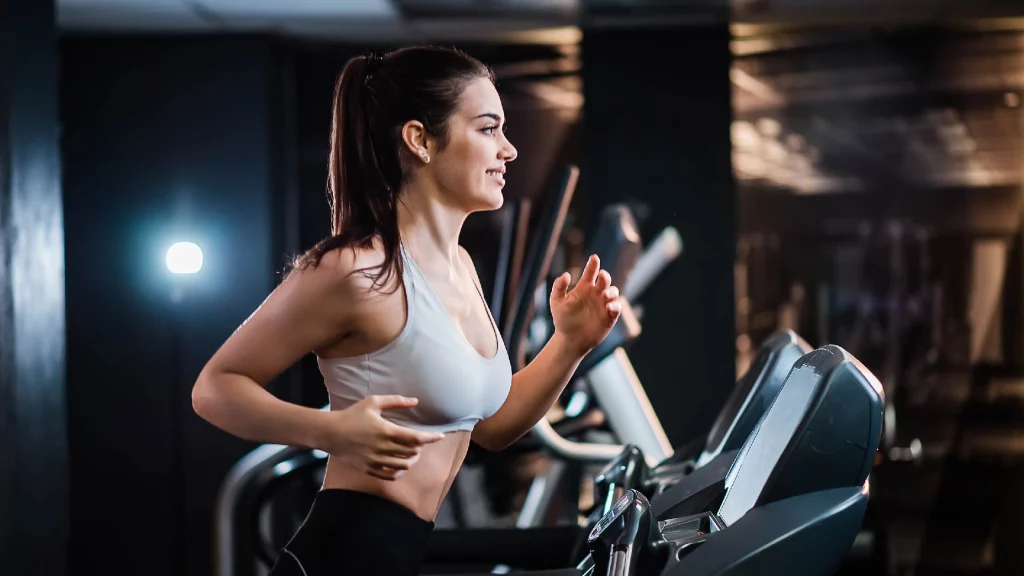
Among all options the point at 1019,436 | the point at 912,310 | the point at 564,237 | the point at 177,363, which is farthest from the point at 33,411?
the point at 1019,436

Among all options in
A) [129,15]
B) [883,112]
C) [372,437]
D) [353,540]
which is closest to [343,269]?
[372,437]

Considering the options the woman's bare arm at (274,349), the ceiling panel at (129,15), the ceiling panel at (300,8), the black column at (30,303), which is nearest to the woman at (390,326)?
the woman's bare arm at (274,349)

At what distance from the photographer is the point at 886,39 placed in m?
4.94

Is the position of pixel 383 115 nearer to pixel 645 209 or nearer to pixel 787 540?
pixel 787 540

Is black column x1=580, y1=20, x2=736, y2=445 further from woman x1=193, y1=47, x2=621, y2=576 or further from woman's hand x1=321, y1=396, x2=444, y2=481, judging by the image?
woman's hand x1=321, y1=396, x2=444, y2=481

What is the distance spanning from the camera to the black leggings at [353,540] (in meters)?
1.18

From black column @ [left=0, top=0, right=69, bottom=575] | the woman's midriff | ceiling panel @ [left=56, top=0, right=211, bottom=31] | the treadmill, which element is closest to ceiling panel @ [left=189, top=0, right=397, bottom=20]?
ceiling panel @ [left=56, top=0, right=211, bottom=31]

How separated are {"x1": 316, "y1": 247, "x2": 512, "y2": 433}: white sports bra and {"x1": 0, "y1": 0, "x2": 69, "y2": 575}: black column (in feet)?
5.23

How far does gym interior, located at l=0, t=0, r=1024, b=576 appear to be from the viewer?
470 cm

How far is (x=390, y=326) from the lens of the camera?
1163 mm

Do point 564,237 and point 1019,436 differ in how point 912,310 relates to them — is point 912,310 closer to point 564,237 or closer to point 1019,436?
point 1019,436

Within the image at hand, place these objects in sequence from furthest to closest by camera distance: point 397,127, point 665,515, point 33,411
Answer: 1. point 33,411
2. point 665,515
3. point 397,127

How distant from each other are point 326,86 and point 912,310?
293 centimetres

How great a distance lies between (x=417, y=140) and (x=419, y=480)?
0.40 metres
